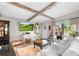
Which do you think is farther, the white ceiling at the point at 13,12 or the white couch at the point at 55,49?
the white couch at the point at 55,49

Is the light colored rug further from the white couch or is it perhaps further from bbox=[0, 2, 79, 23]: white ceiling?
bbox=[0, 2, 79, 23]: white ceiling

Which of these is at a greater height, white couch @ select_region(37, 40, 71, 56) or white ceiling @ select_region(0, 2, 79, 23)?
white ceiling @ select_region(0, 2, 79, 23)

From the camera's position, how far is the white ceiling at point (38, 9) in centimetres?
160

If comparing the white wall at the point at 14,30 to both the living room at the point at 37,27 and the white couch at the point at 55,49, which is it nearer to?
the living room at the point at 37,27

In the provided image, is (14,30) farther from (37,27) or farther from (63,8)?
(63,8)

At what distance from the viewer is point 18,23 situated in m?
1.65

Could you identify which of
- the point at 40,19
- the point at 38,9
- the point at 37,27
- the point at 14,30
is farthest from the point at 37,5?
the point at 14,30

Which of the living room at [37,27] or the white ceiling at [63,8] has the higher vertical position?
the white ceiling at [63,8]

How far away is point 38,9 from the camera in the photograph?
1.63 m

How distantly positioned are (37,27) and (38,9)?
0.27 metres

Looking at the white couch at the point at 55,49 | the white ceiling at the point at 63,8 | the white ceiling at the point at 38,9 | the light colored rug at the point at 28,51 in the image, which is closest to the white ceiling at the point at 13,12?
the white ceiling at the point at 38,9

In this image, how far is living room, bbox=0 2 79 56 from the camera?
1.61 metres

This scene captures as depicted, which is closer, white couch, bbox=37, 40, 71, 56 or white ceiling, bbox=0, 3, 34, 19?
white ceiling, bbox=0, 3, 34, 19

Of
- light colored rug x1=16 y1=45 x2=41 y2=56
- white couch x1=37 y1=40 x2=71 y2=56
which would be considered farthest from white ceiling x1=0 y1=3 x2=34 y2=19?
white couch x1=37 y1=40 x2=71 y2=56
